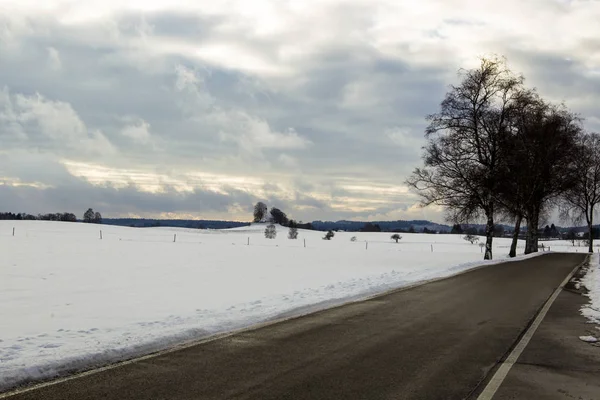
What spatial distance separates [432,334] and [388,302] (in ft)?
13.1

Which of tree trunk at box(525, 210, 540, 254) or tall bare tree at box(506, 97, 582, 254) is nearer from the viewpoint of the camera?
tall bare tree at box(506, 97, 582, 254)

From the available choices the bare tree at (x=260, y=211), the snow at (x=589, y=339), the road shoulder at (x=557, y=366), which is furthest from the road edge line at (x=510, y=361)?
the bare tree at (x=260, y=211)

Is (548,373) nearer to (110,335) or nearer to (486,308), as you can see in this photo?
(486,308)

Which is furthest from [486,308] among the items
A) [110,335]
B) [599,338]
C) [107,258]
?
[107,258]

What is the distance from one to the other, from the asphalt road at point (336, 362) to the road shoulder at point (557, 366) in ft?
1.25

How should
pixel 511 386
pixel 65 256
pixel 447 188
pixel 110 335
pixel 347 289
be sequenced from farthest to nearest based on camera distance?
pixel 447 188, pixel 65 256, pixel 347 289, pixel 110 335, pixel 511 386

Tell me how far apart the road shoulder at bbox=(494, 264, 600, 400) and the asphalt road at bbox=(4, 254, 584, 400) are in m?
0.38

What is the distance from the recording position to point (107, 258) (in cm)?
2830

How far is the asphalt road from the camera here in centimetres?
551

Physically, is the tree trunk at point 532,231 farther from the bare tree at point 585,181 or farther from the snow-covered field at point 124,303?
the snow-covered field at point 124,303

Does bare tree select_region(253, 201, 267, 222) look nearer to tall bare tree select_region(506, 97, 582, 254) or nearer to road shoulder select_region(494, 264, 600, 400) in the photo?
tall bare tree select_region(506, 97, 582, 254)

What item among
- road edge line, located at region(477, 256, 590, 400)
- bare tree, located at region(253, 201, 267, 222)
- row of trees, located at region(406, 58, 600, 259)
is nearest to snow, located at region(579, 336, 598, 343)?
road edge line, located at region(477, 256, 590, 400)

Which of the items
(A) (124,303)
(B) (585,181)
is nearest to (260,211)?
(B) (585,181)

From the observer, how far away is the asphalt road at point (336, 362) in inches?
217
